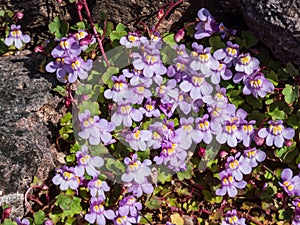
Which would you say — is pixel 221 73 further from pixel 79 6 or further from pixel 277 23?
pixel 79 6

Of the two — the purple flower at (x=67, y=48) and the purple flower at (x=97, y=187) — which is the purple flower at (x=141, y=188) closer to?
the purple flower at (x=97, y=187)

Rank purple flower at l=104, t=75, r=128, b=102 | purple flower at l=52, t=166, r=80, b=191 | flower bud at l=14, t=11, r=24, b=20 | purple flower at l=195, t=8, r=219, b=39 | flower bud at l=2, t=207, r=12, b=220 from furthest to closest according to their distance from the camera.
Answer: flower bud at l=14, t=11, r=24, b=20
purple flower at l=195, t=8, r=219, b=39
purple flower at l=104, t=75, r=128, b=102
purple flower at l=52, t=166, r=80, b=191
flower bud at l=2, t=207, r=12, b=220

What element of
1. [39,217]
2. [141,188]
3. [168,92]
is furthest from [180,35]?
[39,217]

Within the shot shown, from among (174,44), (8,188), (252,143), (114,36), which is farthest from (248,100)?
(8,188)

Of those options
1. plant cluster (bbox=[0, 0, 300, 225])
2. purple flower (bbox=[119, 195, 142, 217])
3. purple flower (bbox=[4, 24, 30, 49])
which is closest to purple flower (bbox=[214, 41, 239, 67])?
plant cluster (bbox=[0, 0, 300, 225])

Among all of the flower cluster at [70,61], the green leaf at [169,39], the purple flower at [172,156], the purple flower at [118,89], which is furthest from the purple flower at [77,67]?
the purple flower at [172,156]

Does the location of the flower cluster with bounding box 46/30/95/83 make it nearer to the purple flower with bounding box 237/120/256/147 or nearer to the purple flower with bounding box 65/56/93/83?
the purple flower with bounding box 65/56/93/83

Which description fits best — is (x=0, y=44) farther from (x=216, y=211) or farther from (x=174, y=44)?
(x=216, y=211)
